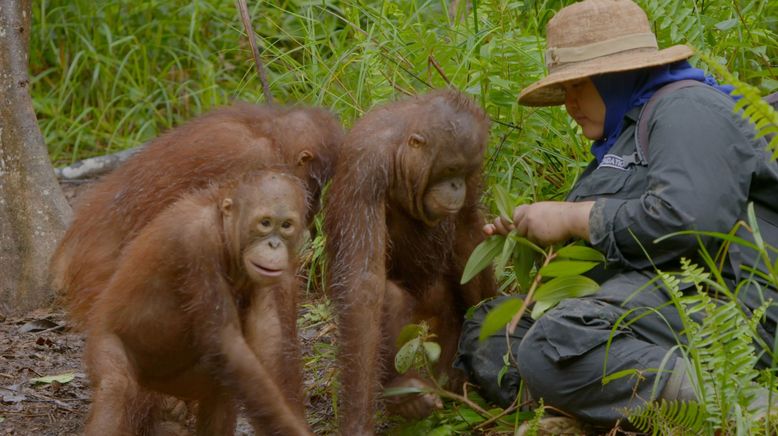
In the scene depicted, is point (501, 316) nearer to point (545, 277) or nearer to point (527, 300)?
point (527, 300)

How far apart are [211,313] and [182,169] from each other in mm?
712

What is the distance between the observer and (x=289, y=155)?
3896mm

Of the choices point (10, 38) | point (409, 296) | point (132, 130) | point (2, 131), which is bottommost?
point (132, 130)

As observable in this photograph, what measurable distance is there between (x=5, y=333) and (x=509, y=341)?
2250 millimetres

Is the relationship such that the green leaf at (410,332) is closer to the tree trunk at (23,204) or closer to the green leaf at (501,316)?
Result: the green leaf at (501,316)

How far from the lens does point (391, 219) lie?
12.7 feet

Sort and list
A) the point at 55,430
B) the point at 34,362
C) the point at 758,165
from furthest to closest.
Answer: the point at 34,362 < the point at 55,430 < the point at 758,165

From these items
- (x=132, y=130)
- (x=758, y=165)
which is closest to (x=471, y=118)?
(x=758, y=165)

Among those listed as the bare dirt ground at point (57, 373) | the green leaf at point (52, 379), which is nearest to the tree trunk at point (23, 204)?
the bare dirt ground at point (57, 373)

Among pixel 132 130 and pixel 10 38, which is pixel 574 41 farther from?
pixel 132 130

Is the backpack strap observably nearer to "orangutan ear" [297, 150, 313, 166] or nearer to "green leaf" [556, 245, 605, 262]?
"green leaf" [556, 245, 605, 262]

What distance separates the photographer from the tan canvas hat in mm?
3471

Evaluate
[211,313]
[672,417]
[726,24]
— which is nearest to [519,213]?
[672,417]

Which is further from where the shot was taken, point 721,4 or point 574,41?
point 721,4
